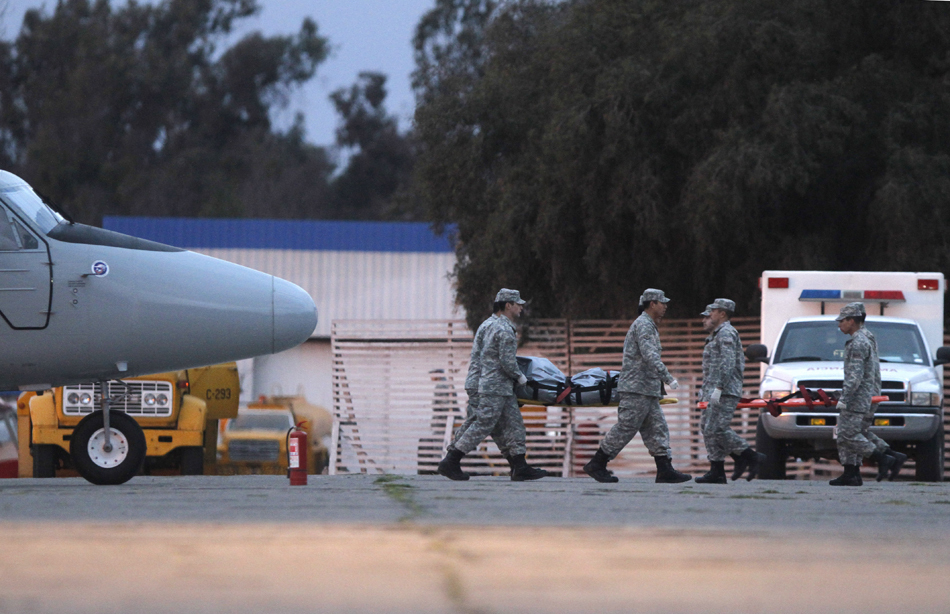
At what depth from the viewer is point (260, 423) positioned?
26.6 meters

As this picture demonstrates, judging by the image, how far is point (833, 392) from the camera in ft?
51.3

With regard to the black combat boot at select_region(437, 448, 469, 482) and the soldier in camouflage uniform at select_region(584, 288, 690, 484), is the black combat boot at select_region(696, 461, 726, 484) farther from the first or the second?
the black combat boot at select_region(437, 448, 469, 482)

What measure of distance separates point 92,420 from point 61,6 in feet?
205

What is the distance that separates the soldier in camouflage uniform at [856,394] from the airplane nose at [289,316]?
535 centimetres

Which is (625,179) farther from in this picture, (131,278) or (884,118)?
(131,278)

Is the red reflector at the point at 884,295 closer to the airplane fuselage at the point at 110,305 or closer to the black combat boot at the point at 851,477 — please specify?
the black combat boot at the point at 851,477

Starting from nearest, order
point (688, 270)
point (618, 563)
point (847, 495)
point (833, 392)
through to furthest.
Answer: point (618, 563)
point (847, 495)
point (833, 392)
point (688, 270)

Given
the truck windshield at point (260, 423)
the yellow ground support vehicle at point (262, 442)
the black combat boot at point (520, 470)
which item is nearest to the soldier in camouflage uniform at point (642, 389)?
the black combat boot at point (520, 470)

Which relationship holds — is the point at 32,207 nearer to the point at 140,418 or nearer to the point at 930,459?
the point at 140,418

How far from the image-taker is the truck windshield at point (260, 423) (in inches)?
1040

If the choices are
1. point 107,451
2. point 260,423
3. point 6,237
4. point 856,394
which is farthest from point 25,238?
point 260,423

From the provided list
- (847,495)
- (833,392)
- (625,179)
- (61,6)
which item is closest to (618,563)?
(847,495)

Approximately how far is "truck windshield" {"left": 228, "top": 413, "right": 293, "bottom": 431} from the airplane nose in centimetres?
1452

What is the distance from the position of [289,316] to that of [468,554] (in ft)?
18.7
